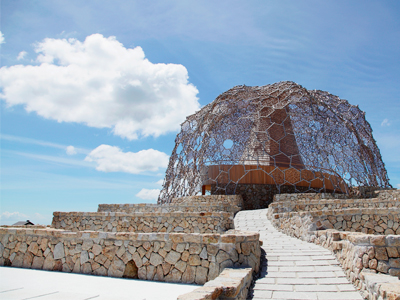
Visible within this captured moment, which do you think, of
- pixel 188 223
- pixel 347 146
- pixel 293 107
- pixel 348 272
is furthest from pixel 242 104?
pixel 348 272

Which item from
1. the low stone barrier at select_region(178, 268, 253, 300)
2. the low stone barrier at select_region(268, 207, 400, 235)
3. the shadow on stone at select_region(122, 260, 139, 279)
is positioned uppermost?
the low stone barrier at select_region(268, 207, 400, 235)

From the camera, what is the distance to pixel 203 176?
17.3 metres

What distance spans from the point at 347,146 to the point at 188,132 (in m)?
10.1

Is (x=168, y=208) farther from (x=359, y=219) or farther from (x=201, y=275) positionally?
(x=201, y=275)

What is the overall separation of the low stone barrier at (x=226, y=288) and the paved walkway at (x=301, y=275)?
38 centimetres

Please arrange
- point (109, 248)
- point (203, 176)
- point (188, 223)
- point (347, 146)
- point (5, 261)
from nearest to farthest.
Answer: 1. point (109, 248)
2. point (5, 261)
3. point (188, 223)
4. point (203, 176)
5. point (347, 146)

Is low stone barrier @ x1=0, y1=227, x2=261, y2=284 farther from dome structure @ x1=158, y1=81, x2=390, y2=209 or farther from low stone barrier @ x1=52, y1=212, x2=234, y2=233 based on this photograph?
dome structure @ x1=158, y1=81, x2=390, y2=209

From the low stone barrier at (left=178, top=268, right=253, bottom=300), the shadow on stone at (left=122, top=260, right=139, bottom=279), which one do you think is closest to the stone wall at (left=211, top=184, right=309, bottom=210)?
the shadow on stone at (left=122, top=260, right=139, bottom=279)

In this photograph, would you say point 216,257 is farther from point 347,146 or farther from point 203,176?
point 347,146

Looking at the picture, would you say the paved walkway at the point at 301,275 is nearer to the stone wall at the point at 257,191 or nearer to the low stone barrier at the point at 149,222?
the low stone barrier at the point at 149,222

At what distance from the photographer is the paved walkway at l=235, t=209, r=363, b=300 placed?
4215 mm

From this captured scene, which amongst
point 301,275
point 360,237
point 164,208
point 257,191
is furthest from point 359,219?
point 257,191

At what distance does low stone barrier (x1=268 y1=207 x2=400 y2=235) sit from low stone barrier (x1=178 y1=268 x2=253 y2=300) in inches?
167

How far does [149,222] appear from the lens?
9281mm
